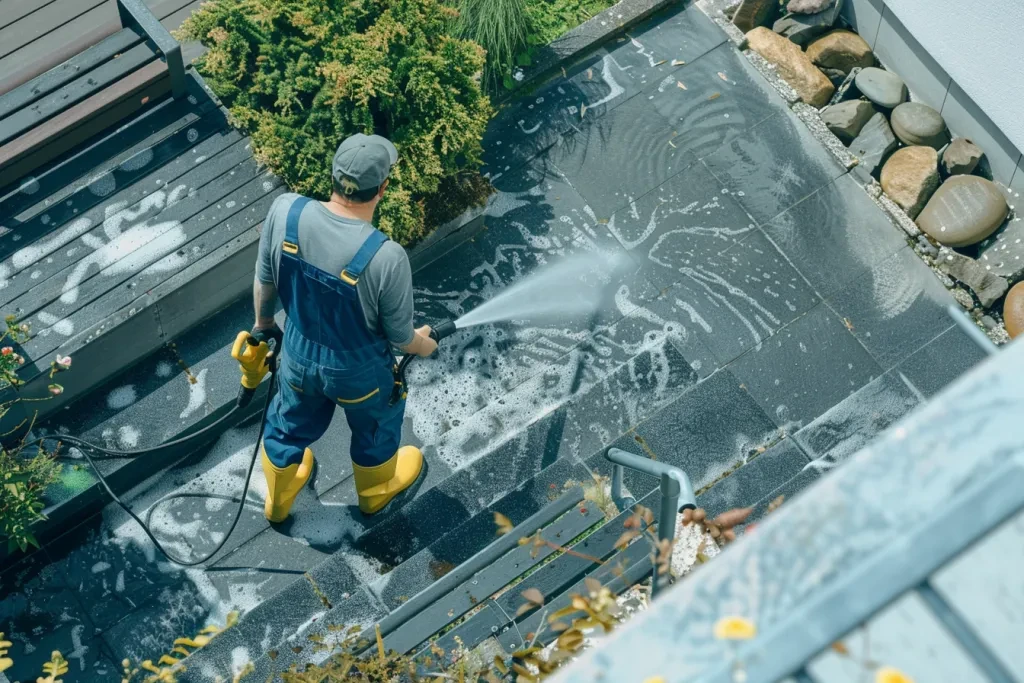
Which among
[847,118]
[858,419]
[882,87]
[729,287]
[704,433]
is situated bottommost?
[704,433]

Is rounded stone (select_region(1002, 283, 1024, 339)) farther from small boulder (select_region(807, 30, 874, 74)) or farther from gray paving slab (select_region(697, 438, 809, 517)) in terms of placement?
small boulder (select_region(807, 30, 874, 74))

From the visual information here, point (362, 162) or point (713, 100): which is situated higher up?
point (362, 162)

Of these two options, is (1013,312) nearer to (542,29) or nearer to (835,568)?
(542,29)

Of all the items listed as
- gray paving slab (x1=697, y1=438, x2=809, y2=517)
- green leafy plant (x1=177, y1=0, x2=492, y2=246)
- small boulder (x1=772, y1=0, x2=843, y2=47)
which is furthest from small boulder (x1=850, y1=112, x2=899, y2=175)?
green leafy plant (x1=177, y1=0, x2=492, y2=246)

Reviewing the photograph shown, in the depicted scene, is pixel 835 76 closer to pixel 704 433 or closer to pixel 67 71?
pixel 704 433

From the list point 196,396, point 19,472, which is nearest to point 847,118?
point 196,396

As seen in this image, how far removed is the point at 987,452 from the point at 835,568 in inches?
15.6

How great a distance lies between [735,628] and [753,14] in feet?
19.9

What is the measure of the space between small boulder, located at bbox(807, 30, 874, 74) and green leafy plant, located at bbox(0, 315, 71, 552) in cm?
488

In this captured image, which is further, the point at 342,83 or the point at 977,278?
the point at 977,278

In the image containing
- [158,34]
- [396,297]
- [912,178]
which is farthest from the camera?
[912,178]

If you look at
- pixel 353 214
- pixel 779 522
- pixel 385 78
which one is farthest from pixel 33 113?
pixel 779 522

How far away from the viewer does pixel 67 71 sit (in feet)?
21.4

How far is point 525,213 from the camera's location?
6.98m
